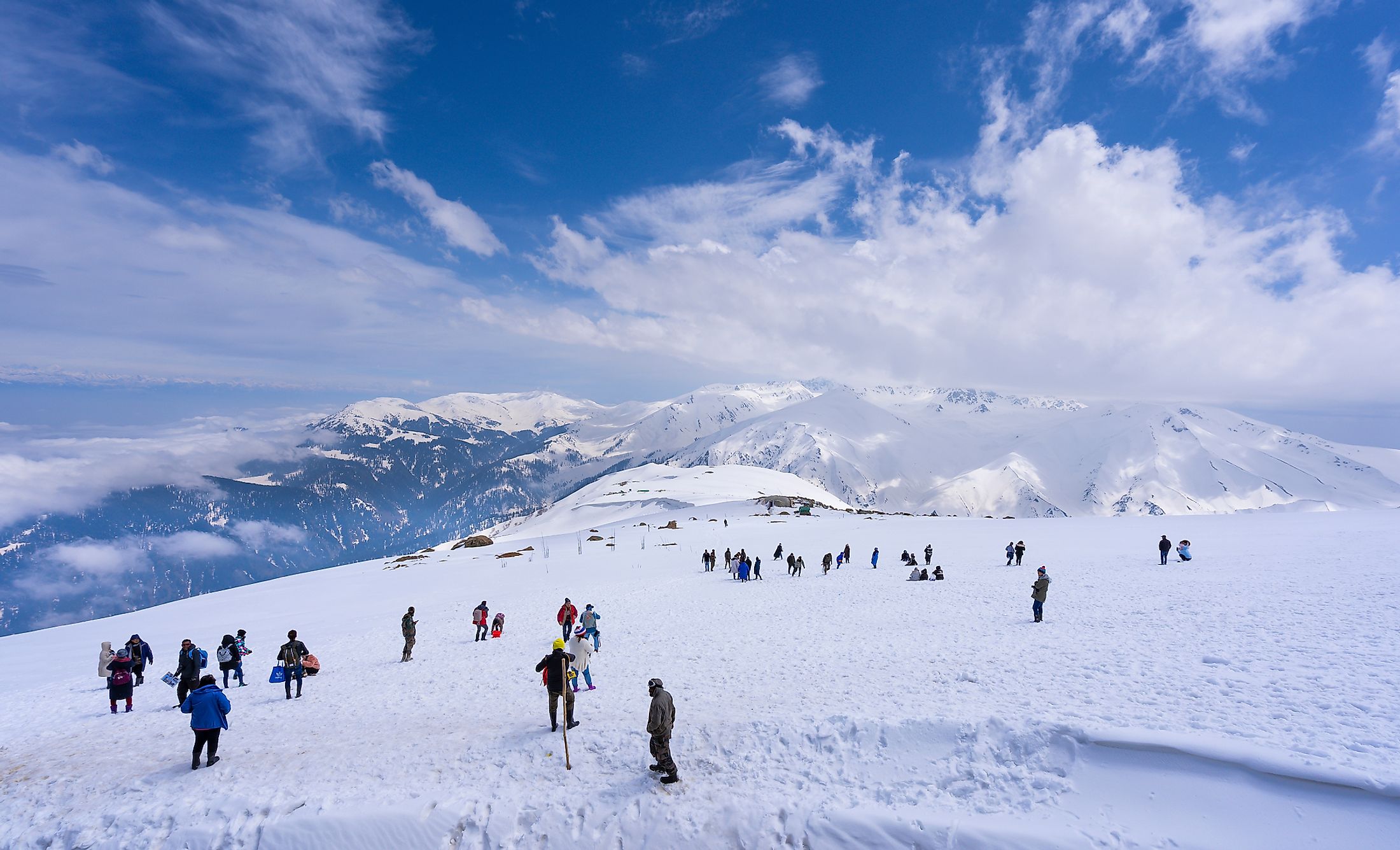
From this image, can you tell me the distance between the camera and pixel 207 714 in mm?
11469

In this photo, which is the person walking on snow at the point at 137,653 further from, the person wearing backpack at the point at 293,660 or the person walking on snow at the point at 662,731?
the person walking on snow at the point at 662,731

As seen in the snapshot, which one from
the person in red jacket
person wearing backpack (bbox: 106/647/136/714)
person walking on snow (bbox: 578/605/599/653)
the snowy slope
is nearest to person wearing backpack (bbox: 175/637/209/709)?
person wearing backpack (bbox: 106/647/136/714)

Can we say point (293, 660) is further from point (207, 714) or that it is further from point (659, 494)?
point (659, 494)

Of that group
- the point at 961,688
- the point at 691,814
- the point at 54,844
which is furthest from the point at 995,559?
the point at 54,844

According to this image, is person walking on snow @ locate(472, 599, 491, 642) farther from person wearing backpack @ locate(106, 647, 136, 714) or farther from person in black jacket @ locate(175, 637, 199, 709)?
person wearing backpack @ locate(106, 647, 136, 714)

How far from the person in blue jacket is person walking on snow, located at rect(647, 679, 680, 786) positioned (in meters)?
8.50

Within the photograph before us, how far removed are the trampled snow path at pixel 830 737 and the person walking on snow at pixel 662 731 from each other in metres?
0.31

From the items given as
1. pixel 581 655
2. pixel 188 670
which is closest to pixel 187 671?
pixel 188 670

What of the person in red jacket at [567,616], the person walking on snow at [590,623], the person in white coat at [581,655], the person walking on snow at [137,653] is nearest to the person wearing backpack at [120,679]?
the person walking on snow at [137,653]

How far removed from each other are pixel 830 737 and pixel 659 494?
93.5 meters

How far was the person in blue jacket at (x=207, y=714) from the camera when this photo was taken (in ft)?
37.4

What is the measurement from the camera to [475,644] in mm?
21859

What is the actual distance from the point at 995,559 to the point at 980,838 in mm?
29599

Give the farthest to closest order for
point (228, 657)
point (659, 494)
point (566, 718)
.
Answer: point (659, 494) → point (228, 657) → point (566, 718)
